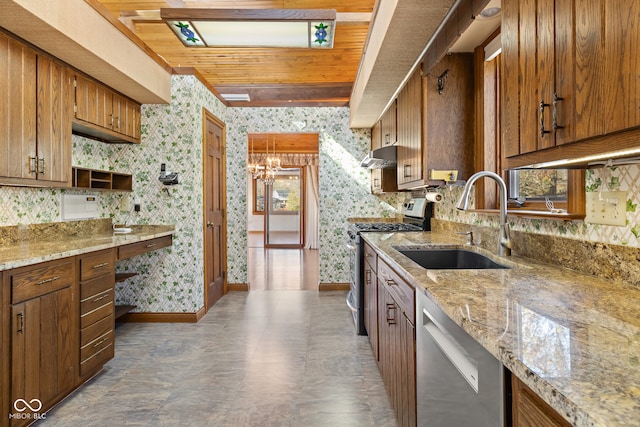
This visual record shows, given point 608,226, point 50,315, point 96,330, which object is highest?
point 608,226

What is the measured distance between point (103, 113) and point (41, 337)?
194cm

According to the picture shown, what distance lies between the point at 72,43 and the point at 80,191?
57.1 inches

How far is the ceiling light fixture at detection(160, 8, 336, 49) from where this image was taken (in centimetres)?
262

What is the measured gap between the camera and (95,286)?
2.46m

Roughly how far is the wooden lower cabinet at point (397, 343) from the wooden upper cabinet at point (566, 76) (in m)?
0.77

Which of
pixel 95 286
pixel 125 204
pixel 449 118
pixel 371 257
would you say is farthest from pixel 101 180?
pixel 449 118

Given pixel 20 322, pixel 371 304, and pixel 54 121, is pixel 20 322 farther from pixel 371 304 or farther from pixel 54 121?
pixel 371 304

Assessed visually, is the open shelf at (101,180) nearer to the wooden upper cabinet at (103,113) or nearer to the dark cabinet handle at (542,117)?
the wooden upper cabinet at (103,113)

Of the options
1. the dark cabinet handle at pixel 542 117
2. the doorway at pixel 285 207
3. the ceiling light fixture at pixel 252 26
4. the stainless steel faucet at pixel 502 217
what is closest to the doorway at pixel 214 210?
the ceiling light fixture at pixel 252 26

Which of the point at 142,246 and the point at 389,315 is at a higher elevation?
the point at 142,246

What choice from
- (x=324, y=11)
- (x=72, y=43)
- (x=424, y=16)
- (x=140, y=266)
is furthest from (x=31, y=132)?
(x=424, y=16)

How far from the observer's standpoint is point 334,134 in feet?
16.4

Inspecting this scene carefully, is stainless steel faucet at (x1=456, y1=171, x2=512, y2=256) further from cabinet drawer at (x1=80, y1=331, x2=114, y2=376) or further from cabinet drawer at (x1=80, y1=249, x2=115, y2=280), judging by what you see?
cabinet drawer at (x1=80, y1=331, x2=114, y2=376)

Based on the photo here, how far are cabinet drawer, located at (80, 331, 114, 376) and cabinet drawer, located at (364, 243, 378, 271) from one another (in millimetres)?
1982
